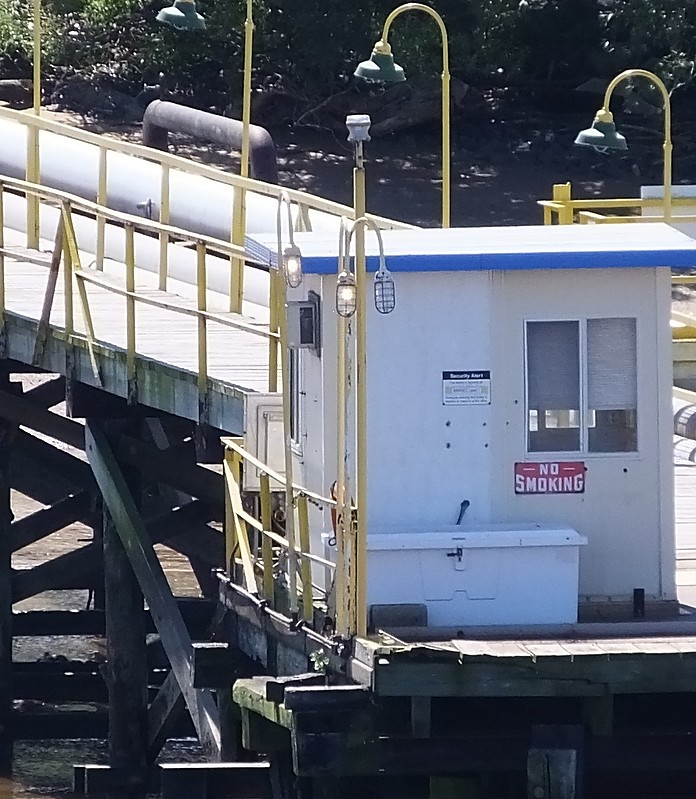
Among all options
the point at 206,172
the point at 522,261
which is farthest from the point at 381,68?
the point at 522,261

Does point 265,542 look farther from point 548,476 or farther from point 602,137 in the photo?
point 602,137

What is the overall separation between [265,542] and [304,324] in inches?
44.3

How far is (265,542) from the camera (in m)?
10.1

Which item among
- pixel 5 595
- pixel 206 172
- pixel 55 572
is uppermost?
pixel 206 172

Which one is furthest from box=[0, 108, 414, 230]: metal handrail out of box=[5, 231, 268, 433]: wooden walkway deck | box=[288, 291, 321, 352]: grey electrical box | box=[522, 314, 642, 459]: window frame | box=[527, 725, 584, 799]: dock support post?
box=[527, 725, 584, 799]: dock support post

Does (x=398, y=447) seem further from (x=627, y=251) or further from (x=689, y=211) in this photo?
(x=689, y=211)

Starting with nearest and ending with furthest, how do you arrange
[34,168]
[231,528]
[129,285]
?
1. [231,528]
2. [129,285]
3. [34,168]

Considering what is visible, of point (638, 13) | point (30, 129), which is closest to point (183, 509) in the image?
point (30, 129)

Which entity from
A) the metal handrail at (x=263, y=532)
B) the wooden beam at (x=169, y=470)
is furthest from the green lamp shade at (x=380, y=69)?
the metal handrail at (x=263, y=532)

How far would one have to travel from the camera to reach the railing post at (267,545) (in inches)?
398

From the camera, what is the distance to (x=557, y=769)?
8812 millimetres

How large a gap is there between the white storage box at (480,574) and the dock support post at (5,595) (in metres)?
5.79

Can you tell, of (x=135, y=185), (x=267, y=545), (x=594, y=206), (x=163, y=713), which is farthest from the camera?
(x=135, y=185)

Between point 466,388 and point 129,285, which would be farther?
point 129,285
